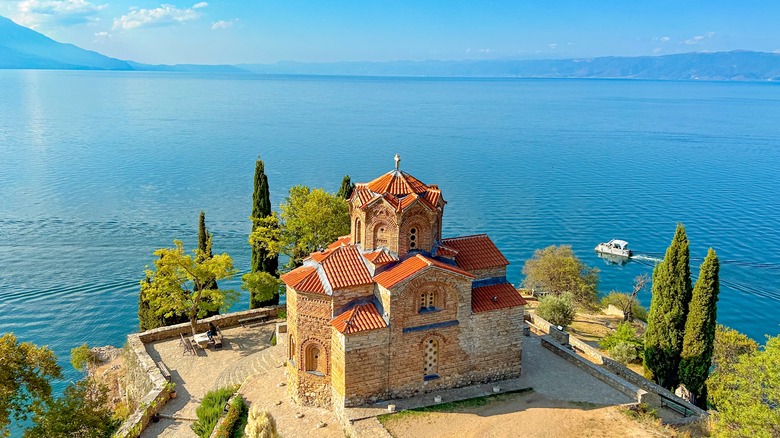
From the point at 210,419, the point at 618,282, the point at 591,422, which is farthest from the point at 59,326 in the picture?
the point at 618,282

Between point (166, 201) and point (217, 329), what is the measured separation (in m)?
44.3

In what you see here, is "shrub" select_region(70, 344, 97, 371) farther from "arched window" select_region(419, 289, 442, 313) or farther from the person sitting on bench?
"arched window" select_region(419, 289, 442, 313)

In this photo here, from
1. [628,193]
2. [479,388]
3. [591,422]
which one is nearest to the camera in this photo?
[591,422]

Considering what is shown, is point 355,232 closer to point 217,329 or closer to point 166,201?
point 217,329

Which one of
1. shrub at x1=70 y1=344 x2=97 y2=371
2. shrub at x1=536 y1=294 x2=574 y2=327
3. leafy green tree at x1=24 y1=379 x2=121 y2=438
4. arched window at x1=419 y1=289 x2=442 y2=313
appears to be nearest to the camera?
leafy green tree at x1=24 y1=379 x2=121 y2=438

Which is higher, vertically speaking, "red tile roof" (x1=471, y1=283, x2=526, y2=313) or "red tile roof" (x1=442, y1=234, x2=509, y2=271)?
"red tile roof" (x1=442, y1=234, x2=509, y2=271)

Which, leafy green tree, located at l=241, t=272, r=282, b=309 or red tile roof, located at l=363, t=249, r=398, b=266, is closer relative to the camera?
red tile roof, located at l=363, t=249, r=398, b=266

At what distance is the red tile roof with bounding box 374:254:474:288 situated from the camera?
2280cm

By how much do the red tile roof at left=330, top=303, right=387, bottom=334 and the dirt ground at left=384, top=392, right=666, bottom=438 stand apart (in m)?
3.82

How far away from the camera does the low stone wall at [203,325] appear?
3092cm

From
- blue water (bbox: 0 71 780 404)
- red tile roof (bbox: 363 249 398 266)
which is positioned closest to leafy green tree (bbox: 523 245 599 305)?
blue water (bbox: 0 71 780 404)

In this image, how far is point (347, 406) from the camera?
75.5ft

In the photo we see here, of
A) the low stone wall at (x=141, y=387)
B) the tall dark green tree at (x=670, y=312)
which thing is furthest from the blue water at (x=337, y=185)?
the tall dark green tree at (x=670, y=312)

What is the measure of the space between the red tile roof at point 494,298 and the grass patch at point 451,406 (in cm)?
376
